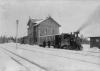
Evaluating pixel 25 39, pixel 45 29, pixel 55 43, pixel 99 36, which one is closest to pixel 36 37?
pixel 45 29

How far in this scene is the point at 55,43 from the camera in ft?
103

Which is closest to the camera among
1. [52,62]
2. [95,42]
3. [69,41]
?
[52,62]

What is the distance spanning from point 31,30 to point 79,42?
110ft

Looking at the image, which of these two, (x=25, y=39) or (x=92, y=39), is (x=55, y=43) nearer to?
(x=92, y=39)

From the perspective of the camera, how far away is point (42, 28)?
52.7 m

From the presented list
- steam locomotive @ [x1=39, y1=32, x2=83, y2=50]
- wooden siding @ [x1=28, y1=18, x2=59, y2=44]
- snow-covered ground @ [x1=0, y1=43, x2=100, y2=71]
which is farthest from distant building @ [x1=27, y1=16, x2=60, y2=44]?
snow-covered ground @ [x1=0, y1=43, x2=100, y2=71]

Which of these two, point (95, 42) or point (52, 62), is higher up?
point (95, 42)

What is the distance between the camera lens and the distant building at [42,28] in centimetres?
5207

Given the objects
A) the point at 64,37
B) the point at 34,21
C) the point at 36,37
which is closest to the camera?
the point at 64,37

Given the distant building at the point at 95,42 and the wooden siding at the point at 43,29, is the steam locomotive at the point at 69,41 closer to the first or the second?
the distant building at the point at 95,42

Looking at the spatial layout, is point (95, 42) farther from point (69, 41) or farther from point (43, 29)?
point (43, 29)

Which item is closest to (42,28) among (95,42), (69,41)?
(95,42)

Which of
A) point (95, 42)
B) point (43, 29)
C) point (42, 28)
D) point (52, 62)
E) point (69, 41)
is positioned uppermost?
point (42, 28)

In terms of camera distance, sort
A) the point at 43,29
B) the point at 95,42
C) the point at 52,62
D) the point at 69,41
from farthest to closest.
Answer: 1. the point at 43,29
2. the point at 95,42
3. the point at 69,41
4. the point at 52,62
